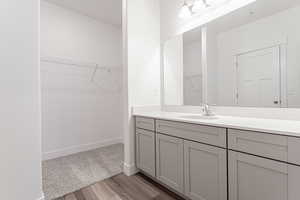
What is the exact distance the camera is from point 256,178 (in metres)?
1.00

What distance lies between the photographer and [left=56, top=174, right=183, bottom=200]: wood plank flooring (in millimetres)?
1615

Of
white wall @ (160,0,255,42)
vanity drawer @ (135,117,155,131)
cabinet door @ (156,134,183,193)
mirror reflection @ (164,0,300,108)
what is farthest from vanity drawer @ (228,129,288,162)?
white wall @ (160,0,255,42)

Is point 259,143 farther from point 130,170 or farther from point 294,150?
point 130,170

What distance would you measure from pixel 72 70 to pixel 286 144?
313 centimetres

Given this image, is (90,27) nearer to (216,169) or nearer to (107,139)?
(107,139)

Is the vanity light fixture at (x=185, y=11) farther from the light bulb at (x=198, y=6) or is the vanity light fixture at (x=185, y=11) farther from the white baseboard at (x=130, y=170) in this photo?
the white baseboard at (x=130, y=170)

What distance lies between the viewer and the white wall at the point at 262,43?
1287mm

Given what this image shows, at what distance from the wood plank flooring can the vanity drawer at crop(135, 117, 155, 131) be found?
2.23ft

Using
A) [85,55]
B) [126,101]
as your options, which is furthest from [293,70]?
[85,55]

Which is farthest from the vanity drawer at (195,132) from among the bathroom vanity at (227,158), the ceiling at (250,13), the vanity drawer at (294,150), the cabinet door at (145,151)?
the ceiling at (250,13)

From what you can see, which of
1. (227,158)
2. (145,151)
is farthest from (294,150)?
(145,151)

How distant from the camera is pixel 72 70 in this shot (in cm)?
288

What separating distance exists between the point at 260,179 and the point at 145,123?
1254mm

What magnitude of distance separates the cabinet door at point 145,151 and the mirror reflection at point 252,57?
79 centimetres
